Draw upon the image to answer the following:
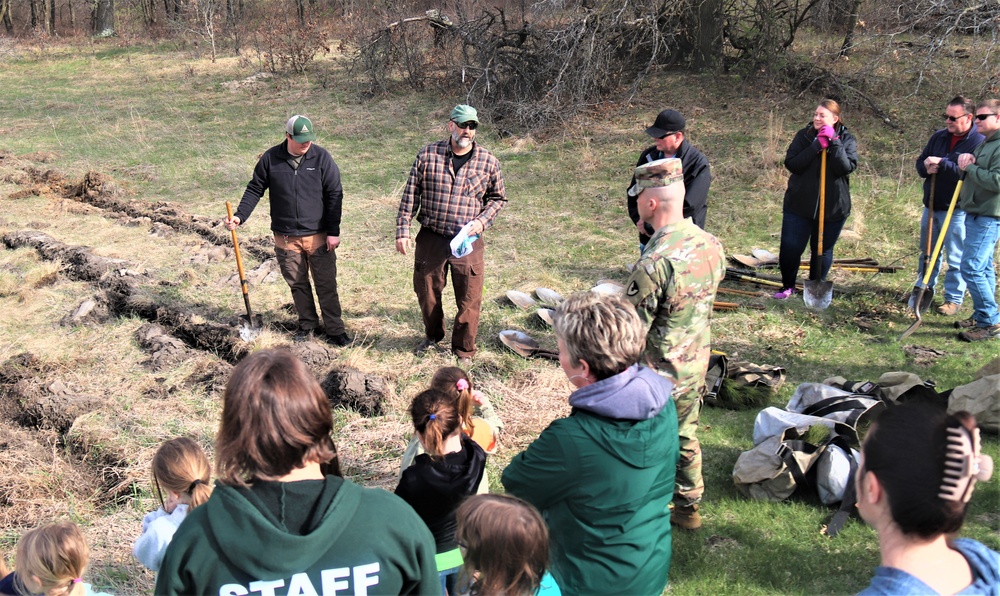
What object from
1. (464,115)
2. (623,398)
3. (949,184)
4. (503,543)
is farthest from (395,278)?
(503,543)

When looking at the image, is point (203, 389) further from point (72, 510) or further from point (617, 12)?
point (617, 12)

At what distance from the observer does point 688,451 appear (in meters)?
3.75

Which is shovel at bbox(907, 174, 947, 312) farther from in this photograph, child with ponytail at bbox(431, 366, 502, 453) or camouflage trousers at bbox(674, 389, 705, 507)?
child with ponytail at bbox(431, 366, 502, 453)

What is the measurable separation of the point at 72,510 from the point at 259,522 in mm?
3397

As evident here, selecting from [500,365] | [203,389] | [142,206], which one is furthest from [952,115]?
[142,206]

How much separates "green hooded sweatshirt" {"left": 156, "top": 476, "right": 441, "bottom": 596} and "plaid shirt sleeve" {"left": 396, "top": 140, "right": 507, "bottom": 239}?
13.3 ft

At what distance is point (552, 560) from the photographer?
2.58 metres

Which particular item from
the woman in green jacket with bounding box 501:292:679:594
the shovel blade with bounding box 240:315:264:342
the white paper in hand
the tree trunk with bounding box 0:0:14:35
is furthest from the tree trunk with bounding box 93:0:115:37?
the woman in green jacket with bounding box 501:292:679:594

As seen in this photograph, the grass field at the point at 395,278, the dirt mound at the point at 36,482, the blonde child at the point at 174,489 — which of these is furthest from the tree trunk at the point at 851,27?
the blonde child at the point at 174,489

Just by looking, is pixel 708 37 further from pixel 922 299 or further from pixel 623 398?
pixel 623 398

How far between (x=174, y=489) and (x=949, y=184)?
21.9 feet

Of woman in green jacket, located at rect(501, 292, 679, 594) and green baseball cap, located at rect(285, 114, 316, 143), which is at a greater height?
green baseball cap, located at rect(285, 114, 316, 143)

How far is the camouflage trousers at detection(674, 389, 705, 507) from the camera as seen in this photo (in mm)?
3703

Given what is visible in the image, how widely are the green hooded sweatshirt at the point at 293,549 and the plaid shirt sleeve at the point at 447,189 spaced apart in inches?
160
